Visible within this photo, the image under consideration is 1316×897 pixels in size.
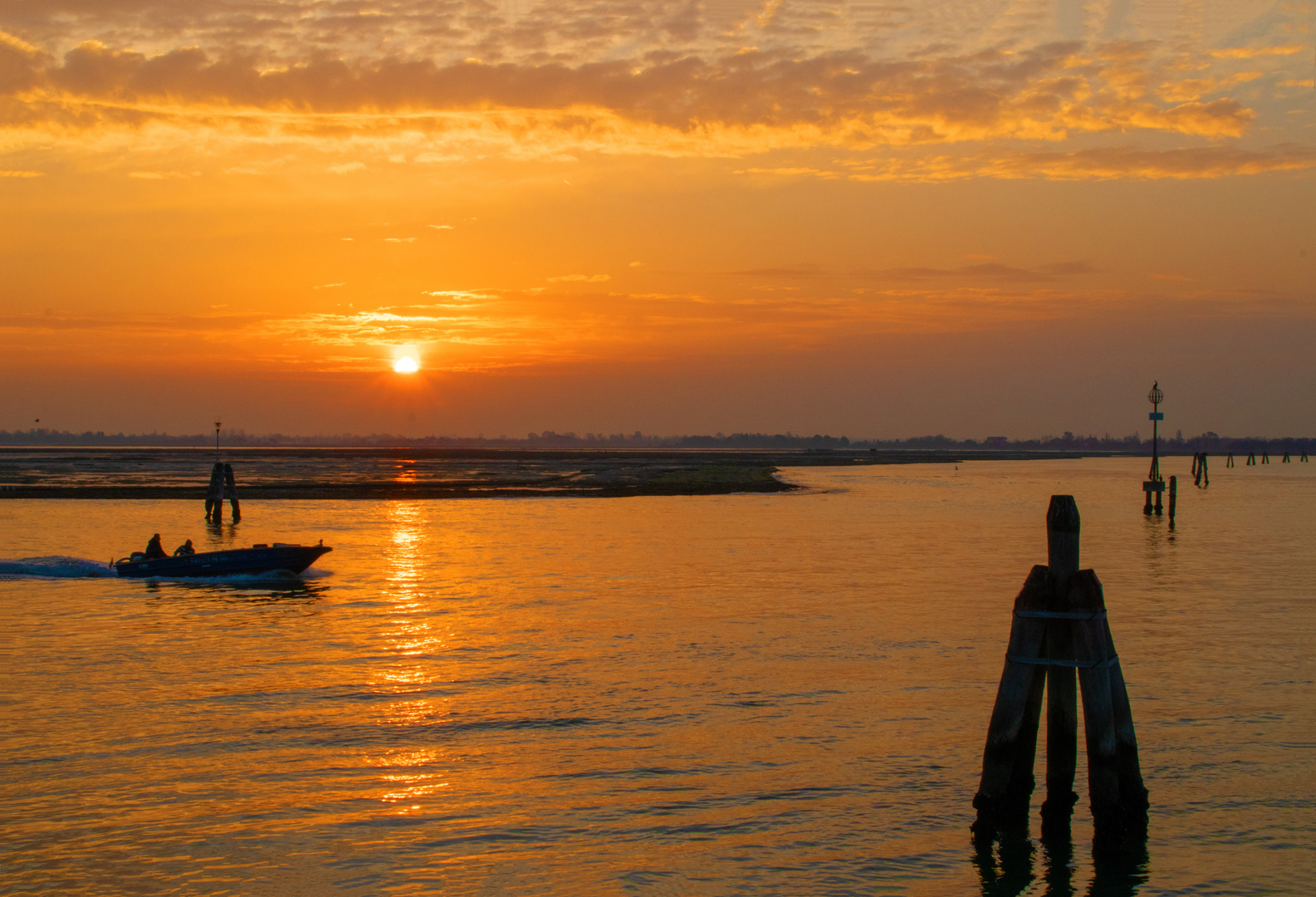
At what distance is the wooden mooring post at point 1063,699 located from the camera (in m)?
10.8

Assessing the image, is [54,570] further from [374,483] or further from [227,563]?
[374,483]

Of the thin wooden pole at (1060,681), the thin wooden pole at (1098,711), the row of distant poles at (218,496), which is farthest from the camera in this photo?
the row of distant poles at (218,496)

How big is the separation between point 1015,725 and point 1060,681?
0.67 meters

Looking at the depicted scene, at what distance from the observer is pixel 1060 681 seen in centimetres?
1127

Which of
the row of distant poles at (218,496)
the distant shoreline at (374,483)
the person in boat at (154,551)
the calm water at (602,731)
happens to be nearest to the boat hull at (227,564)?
the person in boat at (154,551)

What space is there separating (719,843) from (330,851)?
12.4 ft

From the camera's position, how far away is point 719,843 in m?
11.1

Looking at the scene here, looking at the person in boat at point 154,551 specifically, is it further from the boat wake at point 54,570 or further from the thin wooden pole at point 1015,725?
the thin wooden pole at point 1015,725

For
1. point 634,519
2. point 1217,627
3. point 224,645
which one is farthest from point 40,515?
point 1217,627

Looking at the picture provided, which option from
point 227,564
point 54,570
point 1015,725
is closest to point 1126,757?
point 1015,725

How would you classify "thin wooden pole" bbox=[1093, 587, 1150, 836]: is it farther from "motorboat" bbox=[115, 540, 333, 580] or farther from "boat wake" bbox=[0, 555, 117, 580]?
"boat wake" bbox=[0, 555, 117, 580]

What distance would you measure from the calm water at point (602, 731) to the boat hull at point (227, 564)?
412 millimetres

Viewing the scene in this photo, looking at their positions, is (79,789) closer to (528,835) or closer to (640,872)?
(528,835)

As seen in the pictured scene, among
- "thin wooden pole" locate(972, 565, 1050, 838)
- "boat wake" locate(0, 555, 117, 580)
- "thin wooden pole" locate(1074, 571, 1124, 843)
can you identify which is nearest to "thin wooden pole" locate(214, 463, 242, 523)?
"boat wake" locate(0, 555, 117, 580)
